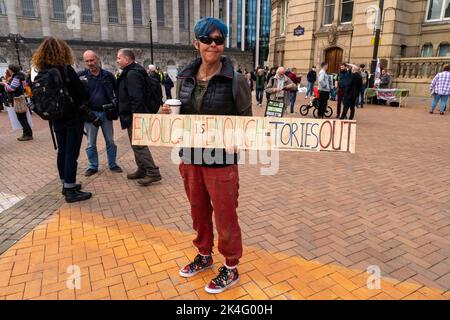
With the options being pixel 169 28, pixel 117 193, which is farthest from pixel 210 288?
pixel 169 28

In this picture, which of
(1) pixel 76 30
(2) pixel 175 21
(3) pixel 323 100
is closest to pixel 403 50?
(3) pixel 323 100

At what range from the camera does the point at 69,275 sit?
3.01 metres

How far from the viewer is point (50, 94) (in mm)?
4145

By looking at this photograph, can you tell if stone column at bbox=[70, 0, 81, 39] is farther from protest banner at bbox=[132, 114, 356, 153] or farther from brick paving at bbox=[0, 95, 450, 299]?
protest banner at bbox=[132, 114, 356, 153]

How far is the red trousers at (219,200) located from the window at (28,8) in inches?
2599

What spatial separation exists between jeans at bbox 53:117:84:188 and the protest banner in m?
1.97

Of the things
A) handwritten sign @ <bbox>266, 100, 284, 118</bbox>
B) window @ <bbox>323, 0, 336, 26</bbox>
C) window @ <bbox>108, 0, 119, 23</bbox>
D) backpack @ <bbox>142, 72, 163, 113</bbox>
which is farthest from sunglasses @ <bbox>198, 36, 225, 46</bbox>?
window @ <bbox>108, 0, 119, 23</bbox>

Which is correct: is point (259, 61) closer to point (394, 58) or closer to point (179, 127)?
point (394, 58)

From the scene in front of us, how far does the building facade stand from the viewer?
4794 centimetres

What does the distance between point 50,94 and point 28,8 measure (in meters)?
64.0

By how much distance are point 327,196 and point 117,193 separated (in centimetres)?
329

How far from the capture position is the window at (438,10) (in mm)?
18152

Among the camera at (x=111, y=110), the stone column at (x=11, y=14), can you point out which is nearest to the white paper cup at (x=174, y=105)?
the camera at (x=111, y=110)

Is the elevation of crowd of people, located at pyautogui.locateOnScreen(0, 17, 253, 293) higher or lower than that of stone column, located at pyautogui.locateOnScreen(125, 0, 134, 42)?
lower
